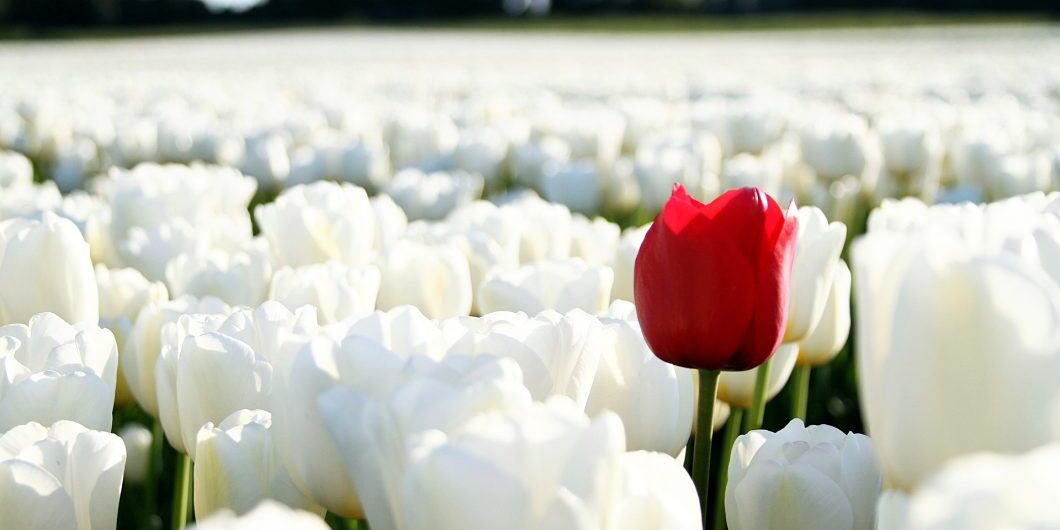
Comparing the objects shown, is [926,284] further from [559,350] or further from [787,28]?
[787,28]

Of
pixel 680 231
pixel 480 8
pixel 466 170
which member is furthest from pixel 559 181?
pixel 480 8

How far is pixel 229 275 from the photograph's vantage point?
6.38 ft

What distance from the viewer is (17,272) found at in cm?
169

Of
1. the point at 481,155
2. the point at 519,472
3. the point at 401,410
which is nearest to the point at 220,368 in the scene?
the point at 401,410

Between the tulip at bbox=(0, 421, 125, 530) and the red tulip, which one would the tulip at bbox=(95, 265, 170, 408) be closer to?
the tulip at bbox=(0, 421, 125, 530)

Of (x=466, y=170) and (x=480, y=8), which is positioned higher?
(x=466, y=170)

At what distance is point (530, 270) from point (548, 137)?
11.1 ft

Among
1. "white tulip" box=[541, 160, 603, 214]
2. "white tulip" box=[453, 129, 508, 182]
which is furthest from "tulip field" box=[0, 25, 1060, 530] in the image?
"white tulip" box=[453, 129, 508, 182]

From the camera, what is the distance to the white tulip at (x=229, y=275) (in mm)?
1947

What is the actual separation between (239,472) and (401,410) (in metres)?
0.34

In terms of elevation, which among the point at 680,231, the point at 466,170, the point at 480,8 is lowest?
the point at 480,8

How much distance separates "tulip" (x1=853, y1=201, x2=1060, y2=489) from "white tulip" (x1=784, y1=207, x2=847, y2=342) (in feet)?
2.04

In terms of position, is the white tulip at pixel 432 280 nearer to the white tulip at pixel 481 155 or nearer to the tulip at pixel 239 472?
the tulip at pixel 239 472

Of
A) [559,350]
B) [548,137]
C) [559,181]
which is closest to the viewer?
[559,350]
